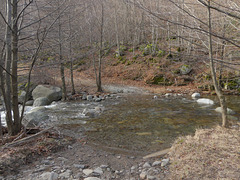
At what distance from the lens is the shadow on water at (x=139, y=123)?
17.6ft

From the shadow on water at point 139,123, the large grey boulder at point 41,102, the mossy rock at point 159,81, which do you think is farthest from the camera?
the mossy rock at point 159,81

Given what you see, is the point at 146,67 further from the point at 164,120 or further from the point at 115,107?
the point at 164,120

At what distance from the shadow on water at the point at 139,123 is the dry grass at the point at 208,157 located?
3.57ft

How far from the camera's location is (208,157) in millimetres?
3441

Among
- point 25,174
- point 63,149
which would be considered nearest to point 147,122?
point 63,149

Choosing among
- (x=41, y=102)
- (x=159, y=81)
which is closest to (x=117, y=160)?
(x=41, y=102)

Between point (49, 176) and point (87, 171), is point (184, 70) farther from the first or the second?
point (49, 176)

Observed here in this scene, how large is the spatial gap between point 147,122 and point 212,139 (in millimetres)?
3221

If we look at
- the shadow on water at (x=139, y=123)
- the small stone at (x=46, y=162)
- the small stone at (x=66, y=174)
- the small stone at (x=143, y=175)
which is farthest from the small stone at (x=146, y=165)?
the small stone at (x=46, y=162)

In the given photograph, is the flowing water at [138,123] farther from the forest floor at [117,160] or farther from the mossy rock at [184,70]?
the mossy rock at [184,70]

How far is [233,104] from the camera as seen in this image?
9961mm

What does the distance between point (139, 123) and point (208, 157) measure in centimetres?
385

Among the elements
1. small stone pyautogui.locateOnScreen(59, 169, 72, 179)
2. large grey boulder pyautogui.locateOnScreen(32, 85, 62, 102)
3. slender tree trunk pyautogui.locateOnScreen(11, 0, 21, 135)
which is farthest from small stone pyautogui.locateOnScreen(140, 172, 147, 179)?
large grey boulder pyautogui.locateOnScreen(32, 85, 62, 102)

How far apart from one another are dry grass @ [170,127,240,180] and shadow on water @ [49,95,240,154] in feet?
3.57
